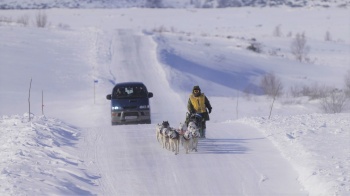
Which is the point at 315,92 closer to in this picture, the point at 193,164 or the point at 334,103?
→ the point at 334,103

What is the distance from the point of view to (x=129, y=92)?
24.1m

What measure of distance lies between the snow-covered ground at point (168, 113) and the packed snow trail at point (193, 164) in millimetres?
24

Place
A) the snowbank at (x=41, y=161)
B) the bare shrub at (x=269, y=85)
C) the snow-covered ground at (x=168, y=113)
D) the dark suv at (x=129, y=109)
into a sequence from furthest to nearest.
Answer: the bare shrub at (x=269, y=85), the dark suv at (x=129, y=109), the snow-covered ground at (x=168, y=113), the snowbank at (x=41, y=161)

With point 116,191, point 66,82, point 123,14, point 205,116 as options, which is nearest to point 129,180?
point 116,191

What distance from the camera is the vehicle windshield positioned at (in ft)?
78.2

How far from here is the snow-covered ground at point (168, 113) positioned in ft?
41.2

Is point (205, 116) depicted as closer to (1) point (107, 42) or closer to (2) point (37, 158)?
(2) point (37, 158)

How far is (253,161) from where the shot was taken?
564 inches

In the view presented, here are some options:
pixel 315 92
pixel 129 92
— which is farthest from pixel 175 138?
pixel 315 92

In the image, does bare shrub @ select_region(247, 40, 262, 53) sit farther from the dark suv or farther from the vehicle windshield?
the dark suv

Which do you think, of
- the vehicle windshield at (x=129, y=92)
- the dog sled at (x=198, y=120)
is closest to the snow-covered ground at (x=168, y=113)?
the dog sled at (x=198, y=120)

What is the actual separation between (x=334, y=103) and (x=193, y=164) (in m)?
21.9

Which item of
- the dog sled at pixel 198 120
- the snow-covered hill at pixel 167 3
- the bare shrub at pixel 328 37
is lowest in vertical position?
the dog sled at pixel 198 120

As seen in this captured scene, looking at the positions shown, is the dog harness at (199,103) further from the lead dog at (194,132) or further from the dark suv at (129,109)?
the dark suv at (129,109)
